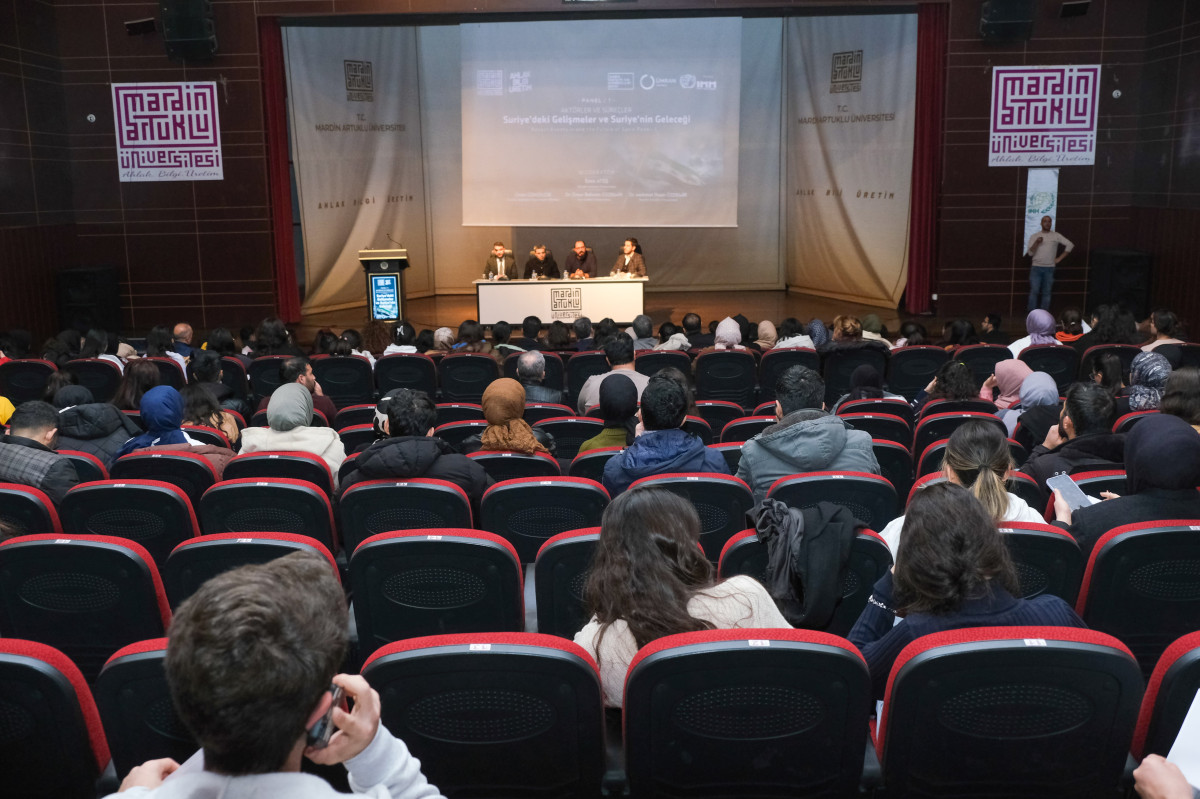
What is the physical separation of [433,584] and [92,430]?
2682mm

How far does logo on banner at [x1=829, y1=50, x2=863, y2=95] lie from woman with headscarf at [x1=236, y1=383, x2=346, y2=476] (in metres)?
9.80

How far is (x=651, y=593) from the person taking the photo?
2176mm

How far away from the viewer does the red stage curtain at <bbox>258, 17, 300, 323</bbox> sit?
10.9 m

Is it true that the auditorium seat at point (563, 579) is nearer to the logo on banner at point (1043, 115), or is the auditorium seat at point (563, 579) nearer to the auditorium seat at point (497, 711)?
the auditorium seat at point (497, 711)

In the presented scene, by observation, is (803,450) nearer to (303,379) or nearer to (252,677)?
(252,677)

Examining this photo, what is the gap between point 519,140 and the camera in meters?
12.3

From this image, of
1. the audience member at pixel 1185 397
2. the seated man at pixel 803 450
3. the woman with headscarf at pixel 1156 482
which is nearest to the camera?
the woman with headscarf at pixel 1156 482

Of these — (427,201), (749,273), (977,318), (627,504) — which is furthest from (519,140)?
(627,504)

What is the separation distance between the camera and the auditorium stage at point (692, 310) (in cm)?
1215

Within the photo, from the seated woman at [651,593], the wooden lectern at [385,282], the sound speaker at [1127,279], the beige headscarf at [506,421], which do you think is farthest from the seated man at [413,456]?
the sound speaker at [1127,279]

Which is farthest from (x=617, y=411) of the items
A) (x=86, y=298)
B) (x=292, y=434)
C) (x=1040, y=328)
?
(x=86, y=298)

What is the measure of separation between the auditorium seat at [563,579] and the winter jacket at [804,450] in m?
1.07

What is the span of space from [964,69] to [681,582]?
9.98m

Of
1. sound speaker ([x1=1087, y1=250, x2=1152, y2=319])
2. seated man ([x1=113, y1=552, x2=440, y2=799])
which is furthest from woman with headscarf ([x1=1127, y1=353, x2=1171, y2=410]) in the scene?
sound speaker ([x1=1087, y1=250, x2=1152, y2=319])
